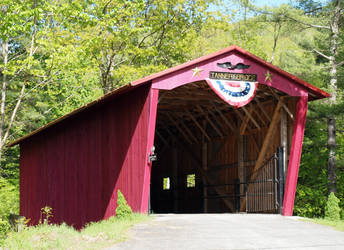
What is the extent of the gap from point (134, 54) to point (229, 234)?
20449 millimetres

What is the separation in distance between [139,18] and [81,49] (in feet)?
32.5

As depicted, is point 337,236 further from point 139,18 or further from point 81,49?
point 139,18

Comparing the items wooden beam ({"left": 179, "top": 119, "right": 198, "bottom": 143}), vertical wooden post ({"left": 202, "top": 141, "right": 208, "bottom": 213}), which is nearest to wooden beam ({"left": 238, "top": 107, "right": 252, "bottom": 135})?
vertical wooden post ({"left": 202, "top": 141, "right": 208, "bottom": 213})

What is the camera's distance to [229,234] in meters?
10.9

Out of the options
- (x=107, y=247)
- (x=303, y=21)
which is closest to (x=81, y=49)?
(x=303, y=21)

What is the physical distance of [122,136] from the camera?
1566 centimetres

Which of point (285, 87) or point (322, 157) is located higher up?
point (285, 87)

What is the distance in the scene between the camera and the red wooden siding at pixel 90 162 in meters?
14.7

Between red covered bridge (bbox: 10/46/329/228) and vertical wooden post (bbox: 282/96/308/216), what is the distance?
0.10 feet

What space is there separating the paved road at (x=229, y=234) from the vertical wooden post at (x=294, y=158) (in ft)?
6.33

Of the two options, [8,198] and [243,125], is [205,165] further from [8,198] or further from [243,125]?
[8,198]

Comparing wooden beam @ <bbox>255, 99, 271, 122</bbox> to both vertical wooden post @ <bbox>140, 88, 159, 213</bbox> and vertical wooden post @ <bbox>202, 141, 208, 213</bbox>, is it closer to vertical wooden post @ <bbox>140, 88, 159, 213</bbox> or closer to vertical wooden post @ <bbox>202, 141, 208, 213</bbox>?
vertical wooden post @ <bbox>140, 88, 159, 213</bbox>

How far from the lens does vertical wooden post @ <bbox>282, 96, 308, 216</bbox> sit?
15423mm

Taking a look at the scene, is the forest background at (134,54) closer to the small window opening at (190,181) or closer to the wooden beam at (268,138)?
the wooden beam at (268,138)
